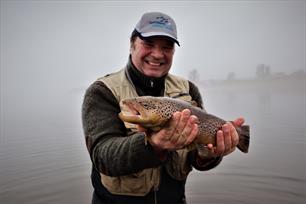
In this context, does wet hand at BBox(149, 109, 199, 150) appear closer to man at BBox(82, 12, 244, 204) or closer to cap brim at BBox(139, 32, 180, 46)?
man at BBox(82, 12, 244, 204)

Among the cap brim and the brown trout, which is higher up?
the cap brim

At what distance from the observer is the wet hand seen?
2566 mm

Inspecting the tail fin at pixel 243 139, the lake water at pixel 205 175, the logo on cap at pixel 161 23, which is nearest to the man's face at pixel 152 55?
the logo on cap at pixel 161 23

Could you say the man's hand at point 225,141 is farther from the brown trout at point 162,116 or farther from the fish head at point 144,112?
the fish head at point 144,112

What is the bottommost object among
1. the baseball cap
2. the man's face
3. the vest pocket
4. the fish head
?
the vest pocket

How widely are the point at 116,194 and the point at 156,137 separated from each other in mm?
979

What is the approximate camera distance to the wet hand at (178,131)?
2.57 metres

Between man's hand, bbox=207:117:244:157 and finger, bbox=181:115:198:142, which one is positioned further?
man's hand, bbox=207:117:244:157

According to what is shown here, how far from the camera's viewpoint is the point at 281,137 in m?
14.6

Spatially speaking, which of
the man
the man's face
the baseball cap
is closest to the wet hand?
the man

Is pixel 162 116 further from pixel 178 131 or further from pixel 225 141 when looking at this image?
pixel 225 141

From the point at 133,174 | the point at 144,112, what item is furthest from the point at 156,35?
the point at 133,174

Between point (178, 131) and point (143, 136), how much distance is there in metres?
Result: 0.36

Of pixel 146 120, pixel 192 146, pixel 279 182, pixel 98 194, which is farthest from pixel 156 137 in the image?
pixel 279 182
